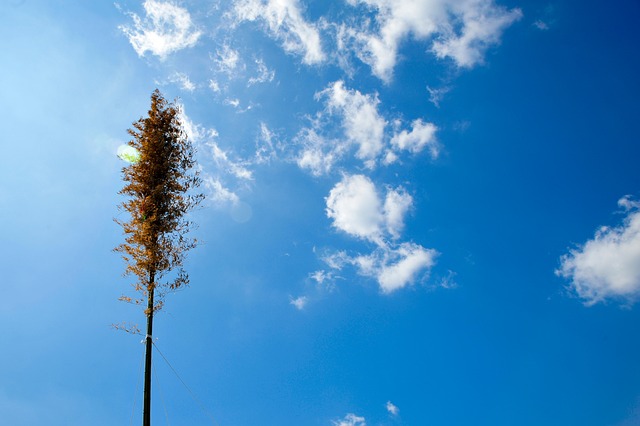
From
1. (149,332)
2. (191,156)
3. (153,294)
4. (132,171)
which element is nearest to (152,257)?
(153,294)

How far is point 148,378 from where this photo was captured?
12.3 meters

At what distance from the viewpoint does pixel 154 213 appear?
14.1 metres

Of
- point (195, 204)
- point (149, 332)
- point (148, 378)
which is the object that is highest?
point (195, 204)

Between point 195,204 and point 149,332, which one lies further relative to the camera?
point 195,204

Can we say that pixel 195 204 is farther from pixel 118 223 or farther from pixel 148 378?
pixel 148 378

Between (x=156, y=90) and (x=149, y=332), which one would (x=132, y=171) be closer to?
(x=156, y=90)

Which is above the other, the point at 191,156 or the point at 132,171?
the point at 191,156

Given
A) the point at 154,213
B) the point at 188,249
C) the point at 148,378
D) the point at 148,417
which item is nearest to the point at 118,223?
the point at 154,213

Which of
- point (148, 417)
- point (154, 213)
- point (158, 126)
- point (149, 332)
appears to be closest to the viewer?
point (148, 417)

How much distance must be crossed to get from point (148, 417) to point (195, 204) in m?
7.99

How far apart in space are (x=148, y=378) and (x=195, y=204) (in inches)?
268

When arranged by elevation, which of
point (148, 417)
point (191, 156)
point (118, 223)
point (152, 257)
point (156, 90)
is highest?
point (156, 90)

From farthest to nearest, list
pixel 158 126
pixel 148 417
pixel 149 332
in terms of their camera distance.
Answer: pixel 158 126, pixel 149 332, pixel 148 417

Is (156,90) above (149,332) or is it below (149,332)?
above
